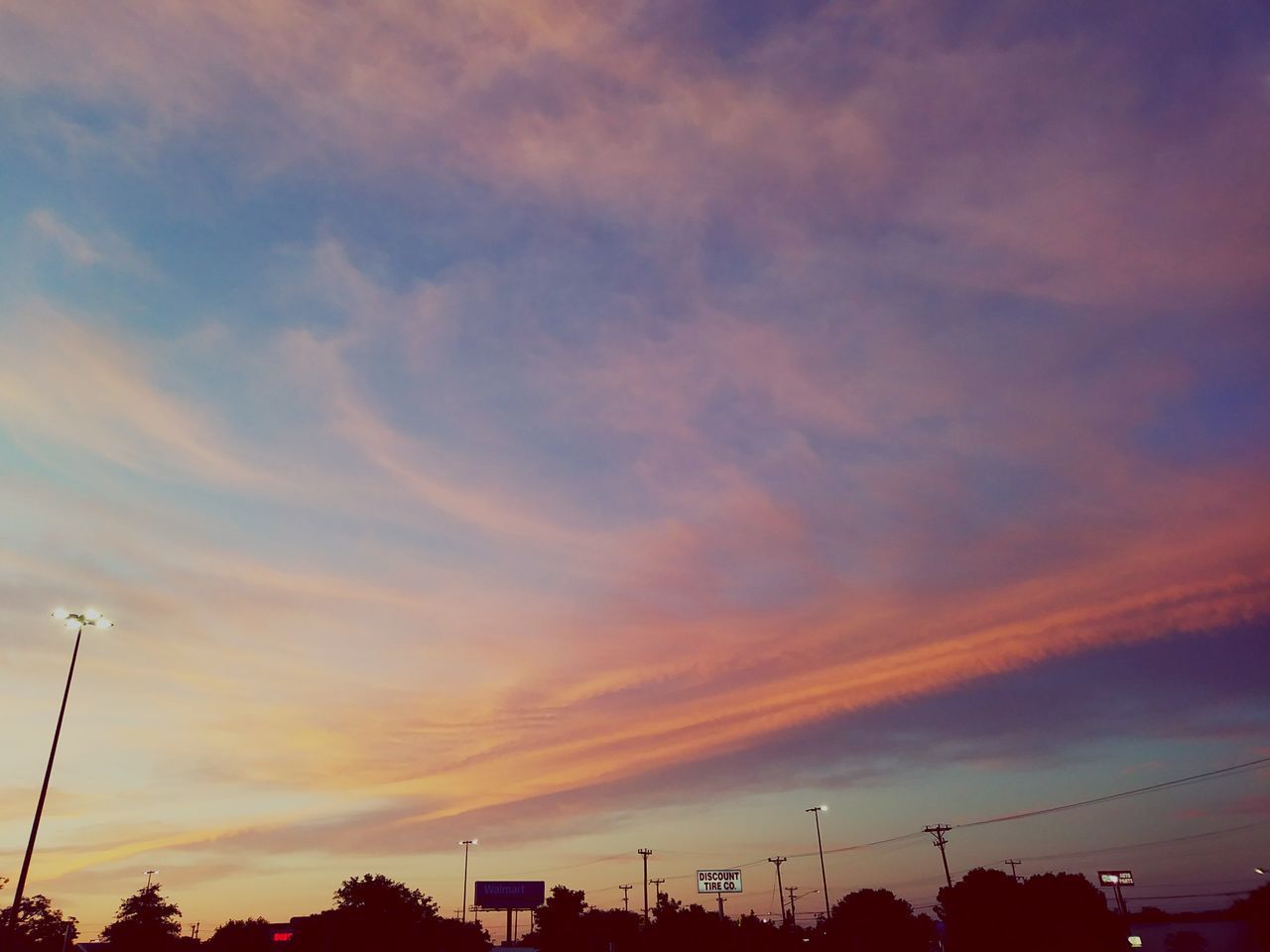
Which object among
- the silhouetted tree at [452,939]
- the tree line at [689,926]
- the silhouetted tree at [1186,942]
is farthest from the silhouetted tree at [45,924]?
the silhouetted tree at [1186,942]

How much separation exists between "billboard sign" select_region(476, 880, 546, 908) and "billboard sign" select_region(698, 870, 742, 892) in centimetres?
2916

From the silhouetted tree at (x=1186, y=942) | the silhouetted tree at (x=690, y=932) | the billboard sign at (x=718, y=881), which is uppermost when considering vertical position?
the billboard sign at (x=718, y=881)

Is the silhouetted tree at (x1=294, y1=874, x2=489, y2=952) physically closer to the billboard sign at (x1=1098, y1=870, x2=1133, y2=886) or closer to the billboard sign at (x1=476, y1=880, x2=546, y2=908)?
the billboard sign at (x1=476, y1=880, x2=546, y2=908)

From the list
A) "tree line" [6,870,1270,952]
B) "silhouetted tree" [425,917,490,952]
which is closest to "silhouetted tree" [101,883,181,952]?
"tree line" [6,870,1270,952]

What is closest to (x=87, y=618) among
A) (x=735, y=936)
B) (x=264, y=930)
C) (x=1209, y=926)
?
(x=264, y=930)

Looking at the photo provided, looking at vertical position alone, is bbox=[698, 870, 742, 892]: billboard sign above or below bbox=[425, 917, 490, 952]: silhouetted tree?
above

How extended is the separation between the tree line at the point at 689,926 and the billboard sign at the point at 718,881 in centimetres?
1511

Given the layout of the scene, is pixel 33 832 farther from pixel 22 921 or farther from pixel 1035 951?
pixel 22 921

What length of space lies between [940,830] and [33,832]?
379 feet

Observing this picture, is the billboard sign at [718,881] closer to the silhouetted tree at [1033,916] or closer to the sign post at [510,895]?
the sign post at [510,895]

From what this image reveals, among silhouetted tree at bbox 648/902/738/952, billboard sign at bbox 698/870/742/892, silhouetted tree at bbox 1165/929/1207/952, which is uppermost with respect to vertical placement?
billboard sign at bbox 698/870/742/892

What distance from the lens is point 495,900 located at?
5782 inches

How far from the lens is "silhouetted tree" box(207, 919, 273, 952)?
3942 inches

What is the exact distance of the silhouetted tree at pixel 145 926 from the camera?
106812 millimetres
